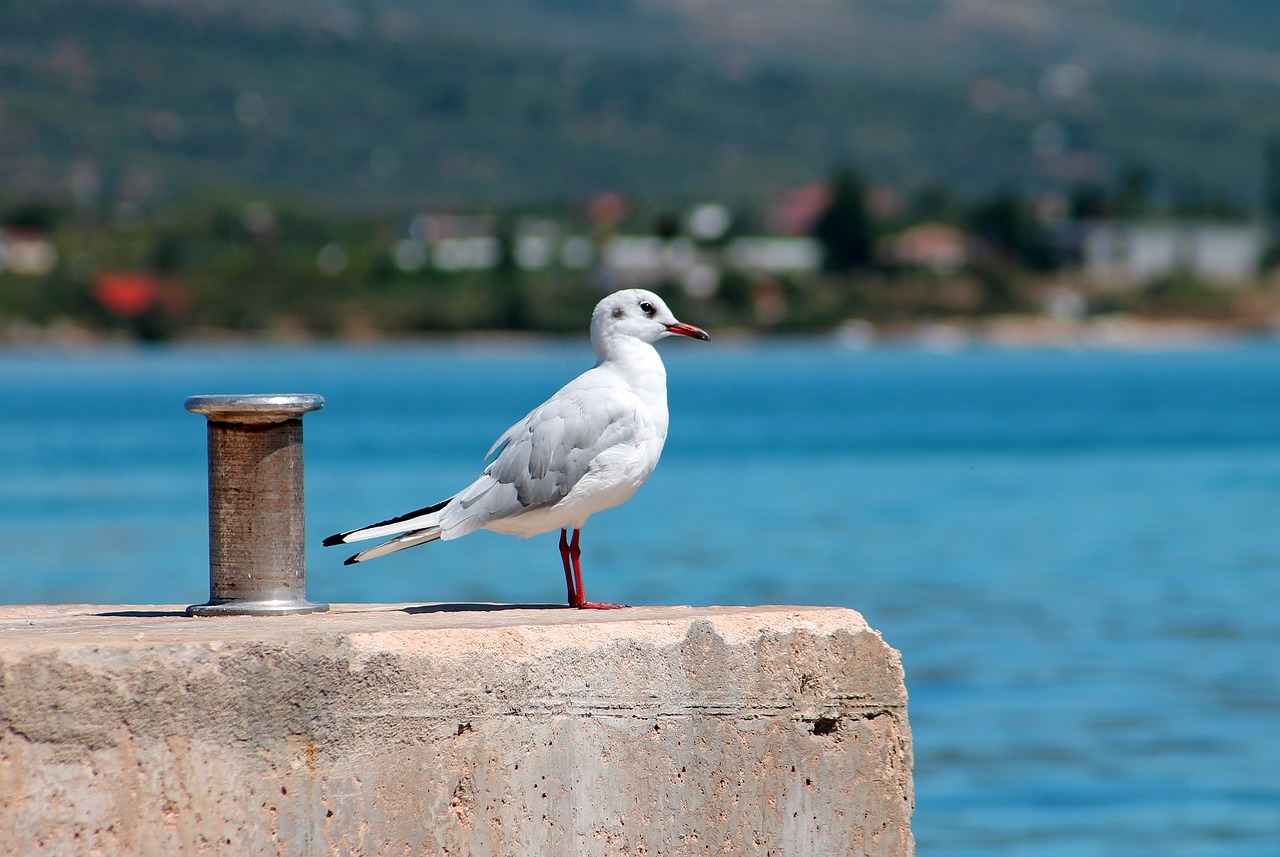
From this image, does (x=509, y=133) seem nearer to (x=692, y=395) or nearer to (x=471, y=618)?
(x=692, y=395)

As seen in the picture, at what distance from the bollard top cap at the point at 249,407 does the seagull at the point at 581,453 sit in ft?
1.79

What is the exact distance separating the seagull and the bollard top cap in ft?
1.79

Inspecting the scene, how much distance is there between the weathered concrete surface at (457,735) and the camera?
489cm

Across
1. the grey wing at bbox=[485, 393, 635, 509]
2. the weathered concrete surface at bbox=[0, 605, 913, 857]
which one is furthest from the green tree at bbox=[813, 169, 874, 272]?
the weathered concrete surface at bbox=[0, 605, 913, 857]

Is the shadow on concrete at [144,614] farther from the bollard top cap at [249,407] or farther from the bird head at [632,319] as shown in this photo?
the bird head at [632,319]

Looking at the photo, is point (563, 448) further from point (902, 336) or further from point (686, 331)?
point (902, 336)

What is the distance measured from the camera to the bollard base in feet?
19.0

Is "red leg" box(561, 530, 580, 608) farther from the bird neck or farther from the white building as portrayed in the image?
the white building

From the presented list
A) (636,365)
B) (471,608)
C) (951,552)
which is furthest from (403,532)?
(951,552)

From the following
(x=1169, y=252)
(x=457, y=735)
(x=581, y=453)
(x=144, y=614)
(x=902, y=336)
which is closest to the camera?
(x=457, y=735)

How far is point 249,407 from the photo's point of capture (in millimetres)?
5730

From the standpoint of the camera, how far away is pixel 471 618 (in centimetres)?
570

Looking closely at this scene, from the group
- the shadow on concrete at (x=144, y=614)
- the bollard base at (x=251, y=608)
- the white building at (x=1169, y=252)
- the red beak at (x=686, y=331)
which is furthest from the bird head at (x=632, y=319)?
the white building at (x=1169, y=252)

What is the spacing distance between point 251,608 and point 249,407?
0.57 meters
